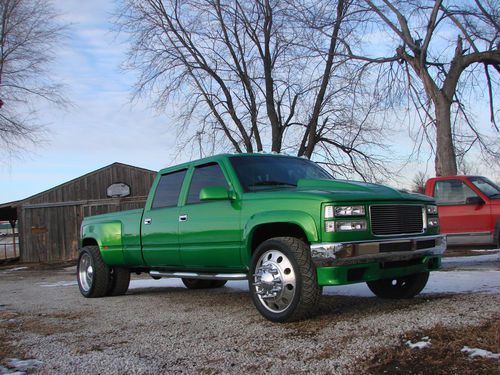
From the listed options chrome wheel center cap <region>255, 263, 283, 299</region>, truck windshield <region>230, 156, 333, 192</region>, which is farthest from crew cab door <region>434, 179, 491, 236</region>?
chrome wheel center cap <region>255, 263, 283, 299</region>

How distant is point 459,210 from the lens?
10859 millimetres

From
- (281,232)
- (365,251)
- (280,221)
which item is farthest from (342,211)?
(281,232)

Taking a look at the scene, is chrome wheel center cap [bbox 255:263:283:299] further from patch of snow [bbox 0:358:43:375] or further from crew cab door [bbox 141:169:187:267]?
patch of snow [bbox 0:358:43:375]

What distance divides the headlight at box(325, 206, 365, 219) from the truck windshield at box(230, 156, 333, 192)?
1.22m

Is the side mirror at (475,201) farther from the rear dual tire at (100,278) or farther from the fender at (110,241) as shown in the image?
the fender at (110,241)

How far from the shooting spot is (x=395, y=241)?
514cm

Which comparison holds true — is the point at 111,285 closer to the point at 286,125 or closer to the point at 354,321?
the point at 354,321

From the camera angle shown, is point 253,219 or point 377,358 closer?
point 377,358

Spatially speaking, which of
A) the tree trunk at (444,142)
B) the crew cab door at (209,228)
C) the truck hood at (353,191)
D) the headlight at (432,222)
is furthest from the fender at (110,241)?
the tree trunk at (444,142)

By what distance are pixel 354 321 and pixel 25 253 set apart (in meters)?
20.8

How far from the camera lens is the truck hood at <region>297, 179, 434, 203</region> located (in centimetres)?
508

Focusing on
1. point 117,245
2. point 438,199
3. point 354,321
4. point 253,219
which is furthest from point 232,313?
point 438,199

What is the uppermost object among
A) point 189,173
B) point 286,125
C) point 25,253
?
point 286,125

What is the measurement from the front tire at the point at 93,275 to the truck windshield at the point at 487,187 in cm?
733
